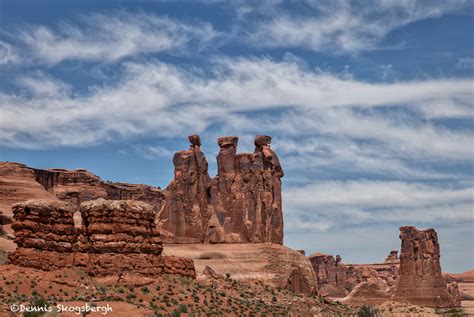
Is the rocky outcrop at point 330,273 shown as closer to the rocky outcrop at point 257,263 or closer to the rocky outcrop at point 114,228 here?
the rocky outcrop at point 257,263

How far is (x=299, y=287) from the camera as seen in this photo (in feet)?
203

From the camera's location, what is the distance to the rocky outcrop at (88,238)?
135 feet

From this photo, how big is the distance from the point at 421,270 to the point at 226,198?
3558 cm

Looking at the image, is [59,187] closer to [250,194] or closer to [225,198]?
[225,198]

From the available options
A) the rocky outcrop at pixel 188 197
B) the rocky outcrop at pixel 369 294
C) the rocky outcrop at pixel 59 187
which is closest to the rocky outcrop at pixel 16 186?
the rocky outcrop at pixel 59 187

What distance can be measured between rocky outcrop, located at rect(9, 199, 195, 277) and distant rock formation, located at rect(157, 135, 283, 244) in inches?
917

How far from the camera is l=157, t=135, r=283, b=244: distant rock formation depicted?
216 ft

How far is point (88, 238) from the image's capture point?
42.5m

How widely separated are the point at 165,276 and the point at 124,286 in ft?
13.3

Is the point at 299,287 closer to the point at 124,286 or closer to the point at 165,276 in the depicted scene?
the point at 165,276

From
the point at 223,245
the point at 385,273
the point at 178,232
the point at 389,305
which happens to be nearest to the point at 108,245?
the point at 223,245

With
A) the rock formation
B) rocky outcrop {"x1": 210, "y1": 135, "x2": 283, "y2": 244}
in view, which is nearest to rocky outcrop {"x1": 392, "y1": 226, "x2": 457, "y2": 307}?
the rock formation

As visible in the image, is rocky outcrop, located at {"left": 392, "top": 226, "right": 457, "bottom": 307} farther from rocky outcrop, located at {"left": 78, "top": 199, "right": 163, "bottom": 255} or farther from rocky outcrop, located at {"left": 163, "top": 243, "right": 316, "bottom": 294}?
rocky outcrop, located at {"left": 78, "top": 199, "right": 163, "bottom": 255}

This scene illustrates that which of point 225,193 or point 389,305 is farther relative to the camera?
point 389,305
